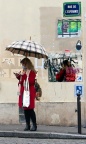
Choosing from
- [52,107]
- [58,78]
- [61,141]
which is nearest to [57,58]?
[58,78]

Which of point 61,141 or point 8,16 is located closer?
point 61,141

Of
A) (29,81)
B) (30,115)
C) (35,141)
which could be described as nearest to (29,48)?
(29,81)

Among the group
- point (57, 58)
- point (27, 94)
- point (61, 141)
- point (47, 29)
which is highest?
point (47, 29)

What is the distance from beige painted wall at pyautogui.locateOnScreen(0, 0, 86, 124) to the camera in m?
12.6

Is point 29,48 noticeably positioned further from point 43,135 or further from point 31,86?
point 43,135

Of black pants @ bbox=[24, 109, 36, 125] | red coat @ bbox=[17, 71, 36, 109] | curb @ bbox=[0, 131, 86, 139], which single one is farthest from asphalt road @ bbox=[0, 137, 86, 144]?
red coat @ bbox=[17, 71, 36, 109]

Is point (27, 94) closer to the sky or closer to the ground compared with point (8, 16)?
closer to the ground

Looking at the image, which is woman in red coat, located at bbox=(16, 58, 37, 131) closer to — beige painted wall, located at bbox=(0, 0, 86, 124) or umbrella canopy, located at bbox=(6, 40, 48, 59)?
umbrella canopy, located at bbox=(6, 40, 48, 59)

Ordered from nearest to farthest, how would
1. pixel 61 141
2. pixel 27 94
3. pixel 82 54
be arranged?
pixel 61 141 < pixel 27 94 < pixel 82 54

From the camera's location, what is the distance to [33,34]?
12.7 metres

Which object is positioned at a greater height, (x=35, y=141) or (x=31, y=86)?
(x=31, y=86)

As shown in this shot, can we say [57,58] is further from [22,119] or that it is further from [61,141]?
[61,141]

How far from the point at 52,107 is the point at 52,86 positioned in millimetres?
564

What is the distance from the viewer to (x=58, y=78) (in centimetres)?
1269
